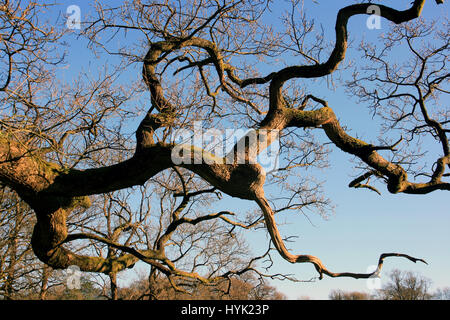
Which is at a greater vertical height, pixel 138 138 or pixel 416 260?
pixel 138 138

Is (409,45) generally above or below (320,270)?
above

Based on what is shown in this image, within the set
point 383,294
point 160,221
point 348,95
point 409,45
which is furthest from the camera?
point 383,294

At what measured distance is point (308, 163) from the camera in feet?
27.6

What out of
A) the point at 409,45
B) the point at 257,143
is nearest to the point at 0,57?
the point at 257,143

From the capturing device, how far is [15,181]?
473 centimetres

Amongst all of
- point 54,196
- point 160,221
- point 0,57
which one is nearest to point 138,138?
point 54,196

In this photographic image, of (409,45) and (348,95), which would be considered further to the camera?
(348,95)

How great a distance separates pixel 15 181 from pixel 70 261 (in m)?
1.97

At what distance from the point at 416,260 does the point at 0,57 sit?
6.50 metres
